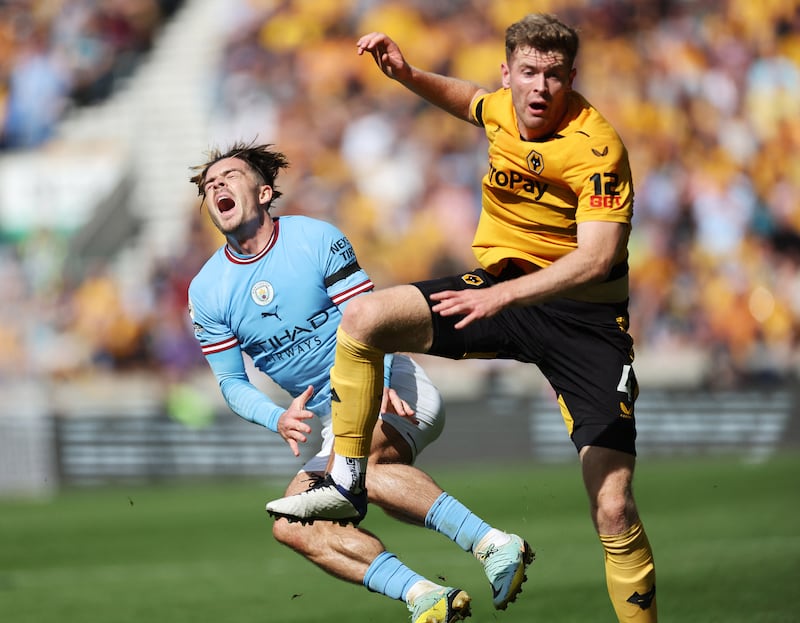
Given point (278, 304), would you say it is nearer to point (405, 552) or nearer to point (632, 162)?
point (405, 552)

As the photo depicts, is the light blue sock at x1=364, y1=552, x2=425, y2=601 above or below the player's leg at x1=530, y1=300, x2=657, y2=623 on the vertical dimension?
below

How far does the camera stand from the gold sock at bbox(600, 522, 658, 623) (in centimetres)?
561

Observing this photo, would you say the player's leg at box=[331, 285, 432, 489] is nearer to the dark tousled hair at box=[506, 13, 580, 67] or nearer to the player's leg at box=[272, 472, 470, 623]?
the player's leg at box=[272, 472, 470, 623]

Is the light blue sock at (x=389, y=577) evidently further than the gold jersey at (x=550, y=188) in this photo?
Yes

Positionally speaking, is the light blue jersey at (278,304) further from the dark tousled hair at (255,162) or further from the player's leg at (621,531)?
the player's leg at (621,531)

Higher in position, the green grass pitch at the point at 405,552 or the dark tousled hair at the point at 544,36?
the dark tousled hair at the point at 544,36

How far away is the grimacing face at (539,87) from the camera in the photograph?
5379mm

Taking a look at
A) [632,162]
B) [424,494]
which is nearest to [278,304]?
[424,494]

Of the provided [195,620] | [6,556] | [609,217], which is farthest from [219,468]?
[609,217]

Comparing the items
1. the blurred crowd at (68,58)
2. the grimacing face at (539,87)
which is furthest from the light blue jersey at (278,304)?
the blurred crowd at (68,58)

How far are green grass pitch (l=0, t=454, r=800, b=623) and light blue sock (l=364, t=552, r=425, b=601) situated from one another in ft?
4.82

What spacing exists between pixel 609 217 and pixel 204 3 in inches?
712

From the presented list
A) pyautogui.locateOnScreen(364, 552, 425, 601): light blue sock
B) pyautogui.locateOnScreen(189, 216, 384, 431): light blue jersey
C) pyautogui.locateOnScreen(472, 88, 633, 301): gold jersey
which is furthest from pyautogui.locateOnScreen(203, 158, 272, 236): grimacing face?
pyautogui.locateOnScreen(364, 552, 425, 601): light blue sock

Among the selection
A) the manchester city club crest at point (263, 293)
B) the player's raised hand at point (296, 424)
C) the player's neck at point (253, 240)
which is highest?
the player's neck at point (253, 240)
